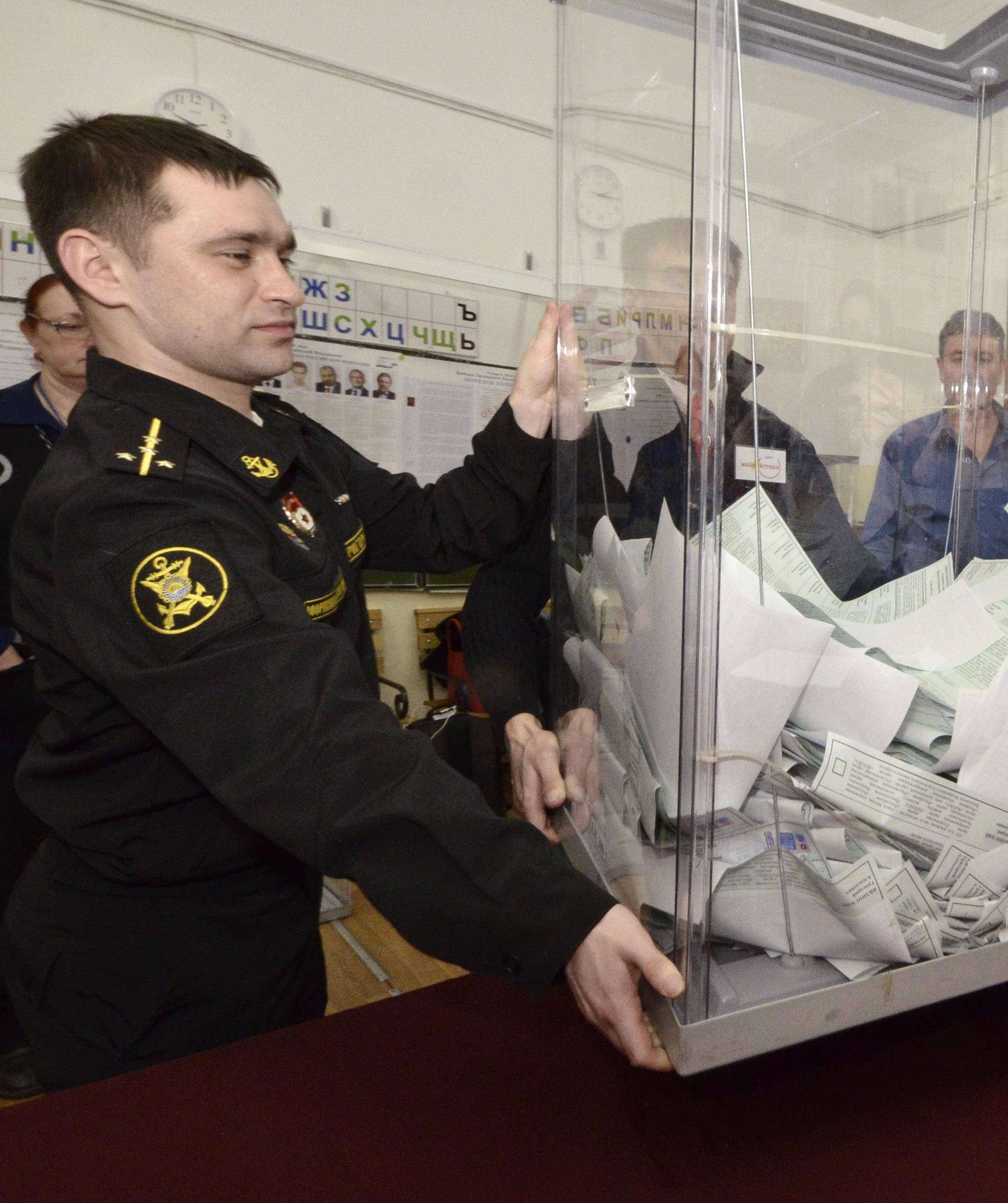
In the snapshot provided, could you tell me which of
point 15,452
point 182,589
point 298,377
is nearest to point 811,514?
point 182,589

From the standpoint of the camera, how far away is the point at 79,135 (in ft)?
2.72

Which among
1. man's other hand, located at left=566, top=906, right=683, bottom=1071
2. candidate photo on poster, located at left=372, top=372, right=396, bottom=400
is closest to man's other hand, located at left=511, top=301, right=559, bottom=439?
man's other hand, located at left=566, top=906, right=683, bottom=1071

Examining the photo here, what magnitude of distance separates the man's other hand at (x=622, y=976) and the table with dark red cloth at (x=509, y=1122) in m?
0.07

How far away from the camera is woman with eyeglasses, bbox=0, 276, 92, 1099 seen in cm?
173

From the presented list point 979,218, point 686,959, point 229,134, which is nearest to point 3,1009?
point 686,959

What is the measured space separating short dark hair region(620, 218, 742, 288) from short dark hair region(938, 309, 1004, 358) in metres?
0.18

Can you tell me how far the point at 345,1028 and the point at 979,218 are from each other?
69 centimetres

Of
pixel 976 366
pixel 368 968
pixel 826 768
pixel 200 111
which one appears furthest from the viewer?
pixel 200 111

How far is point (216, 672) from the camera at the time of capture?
539 mm

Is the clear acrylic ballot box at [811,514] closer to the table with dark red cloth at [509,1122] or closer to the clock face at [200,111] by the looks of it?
the table with dark red cloth at [509,1122]

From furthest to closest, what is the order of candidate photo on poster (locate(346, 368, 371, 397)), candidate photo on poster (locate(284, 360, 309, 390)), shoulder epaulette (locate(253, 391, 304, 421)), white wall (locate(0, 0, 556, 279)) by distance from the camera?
candidate photo on poster (locate(346, 368, 371, 397))
candidate photo on poster (locate(284, 360, 309, 390))
white wall (locate(0, 0, 556, 279))
shoulder epaulette (locate(253, 391, 304, 421))

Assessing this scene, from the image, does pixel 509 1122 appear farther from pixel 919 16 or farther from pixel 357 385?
pixel 357 385

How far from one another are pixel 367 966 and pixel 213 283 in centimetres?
195

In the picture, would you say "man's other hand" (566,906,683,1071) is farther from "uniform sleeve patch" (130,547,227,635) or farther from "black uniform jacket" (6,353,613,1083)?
"uniform sleeve patch" (130,547,227,635)
